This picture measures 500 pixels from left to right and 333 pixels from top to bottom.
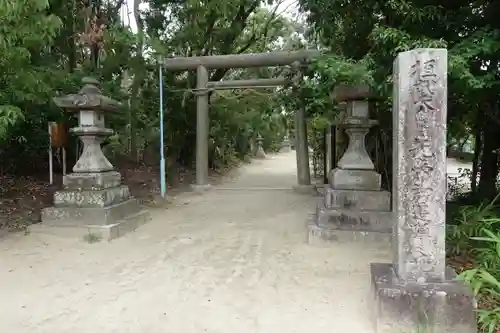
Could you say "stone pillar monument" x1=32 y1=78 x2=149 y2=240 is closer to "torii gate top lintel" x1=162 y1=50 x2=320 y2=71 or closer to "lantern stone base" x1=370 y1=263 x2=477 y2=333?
"torii gate top lintel" x1=162 y1=50 x2=320 y2=71

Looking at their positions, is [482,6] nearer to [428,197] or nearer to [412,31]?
[412,31]

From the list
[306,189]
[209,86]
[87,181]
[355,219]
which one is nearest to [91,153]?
[87,181]

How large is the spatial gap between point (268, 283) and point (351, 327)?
3.62ft

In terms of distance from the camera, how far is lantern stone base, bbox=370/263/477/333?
2.86 metres

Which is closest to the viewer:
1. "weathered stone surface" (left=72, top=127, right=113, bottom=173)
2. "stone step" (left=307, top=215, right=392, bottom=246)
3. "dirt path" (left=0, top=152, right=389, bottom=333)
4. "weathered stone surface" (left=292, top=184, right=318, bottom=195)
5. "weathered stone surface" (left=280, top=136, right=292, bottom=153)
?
"dirt path" (left=0, top=152, right=389, bottom=333)

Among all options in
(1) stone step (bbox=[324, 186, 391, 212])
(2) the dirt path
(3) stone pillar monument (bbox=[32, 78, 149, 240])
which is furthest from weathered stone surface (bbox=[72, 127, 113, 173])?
(1) stone step (bbox=[324, 186, 391, 212])

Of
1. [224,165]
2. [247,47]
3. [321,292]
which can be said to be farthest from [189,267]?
Answer: [224,165]

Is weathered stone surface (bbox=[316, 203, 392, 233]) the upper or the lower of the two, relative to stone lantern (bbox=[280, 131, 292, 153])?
lower

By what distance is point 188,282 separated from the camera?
13.4 ft

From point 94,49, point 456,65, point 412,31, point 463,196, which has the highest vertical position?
point 94,49

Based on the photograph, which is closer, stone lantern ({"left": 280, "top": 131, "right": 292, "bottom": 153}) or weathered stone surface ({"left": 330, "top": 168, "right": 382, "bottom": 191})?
weathered stone surface ({"left": 330, "top": 168, "right": 382, "bottom": 191})

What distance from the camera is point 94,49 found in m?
9.01

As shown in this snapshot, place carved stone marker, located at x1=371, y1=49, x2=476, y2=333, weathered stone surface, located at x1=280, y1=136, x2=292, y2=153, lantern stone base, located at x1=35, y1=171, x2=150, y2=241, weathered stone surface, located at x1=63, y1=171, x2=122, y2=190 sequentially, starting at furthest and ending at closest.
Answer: weathered stone surface, located at x1=280, y1=136, x2=292, y2=153 < weathered stone surface, located at x1=63, y1=171, x2=122, y2=190 < lantern stone base, located at x1=35, y1=171, x2=150, y2=241 < carved stone marker, located at x1=371, y1=49, x2=476, y2=333

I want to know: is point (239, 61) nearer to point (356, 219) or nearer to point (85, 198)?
point (85, 198)
